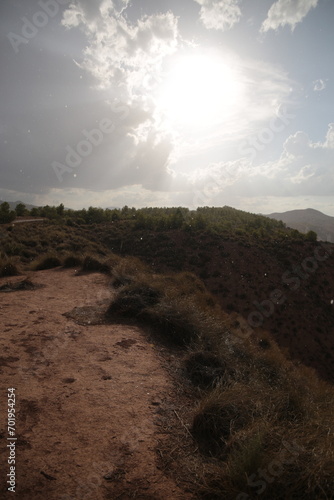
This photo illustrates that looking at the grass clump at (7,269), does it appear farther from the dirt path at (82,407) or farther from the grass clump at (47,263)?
the dirt path at (82,407)

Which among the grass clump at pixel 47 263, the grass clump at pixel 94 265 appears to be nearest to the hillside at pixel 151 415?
the grass clump at pixel 94 265

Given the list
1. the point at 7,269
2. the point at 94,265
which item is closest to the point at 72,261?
the point at 94,265

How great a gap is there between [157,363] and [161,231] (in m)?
38.5

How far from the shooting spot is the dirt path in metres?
2.28

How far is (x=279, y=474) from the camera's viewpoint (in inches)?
87.7

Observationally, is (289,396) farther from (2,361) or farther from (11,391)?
(2,361)

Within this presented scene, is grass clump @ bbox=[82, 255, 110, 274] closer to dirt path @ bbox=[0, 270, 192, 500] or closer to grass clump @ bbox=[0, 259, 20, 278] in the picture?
grass clump @ bbox=[0, 259, 20, 278]

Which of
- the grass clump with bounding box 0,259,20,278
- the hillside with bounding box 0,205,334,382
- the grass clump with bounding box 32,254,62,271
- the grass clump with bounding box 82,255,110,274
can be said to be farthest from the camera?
the hillside with bounding box 0,205,334,382

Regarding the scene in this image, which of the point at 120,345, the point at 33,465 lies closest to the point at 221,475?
the point at 33,465

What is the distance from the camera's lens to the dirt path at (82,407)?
2.28m

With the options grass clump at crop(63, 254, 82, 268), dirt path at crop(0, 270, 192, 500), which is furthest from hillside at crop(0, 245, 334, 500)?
grass clump at crop(63, 254, 82, 268)

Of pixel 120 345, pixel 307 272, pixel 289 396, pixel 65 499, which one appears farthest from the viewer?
pixel 307 272

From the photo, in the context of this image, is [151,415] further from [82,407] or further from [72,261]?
[72,261]

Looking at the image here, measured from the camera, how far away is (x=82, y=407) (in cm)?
321
